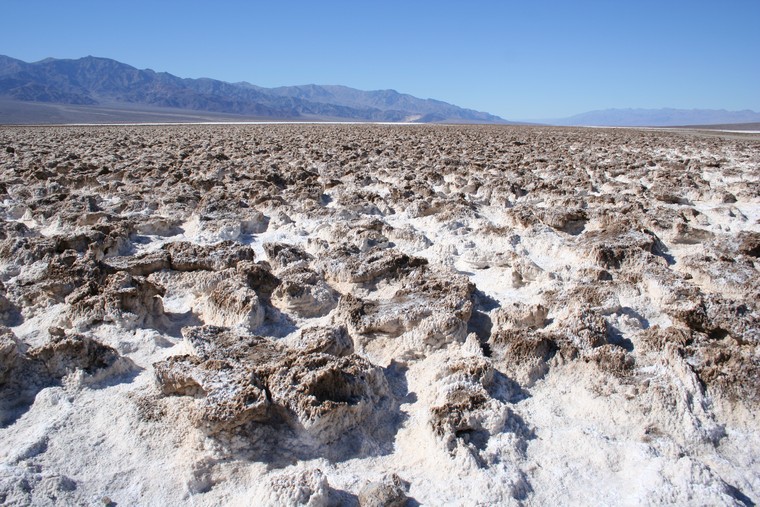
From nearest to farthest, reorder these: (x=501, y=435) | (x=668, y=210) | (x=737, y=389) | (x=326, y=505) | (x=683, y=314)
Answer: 1. (x=326, y=505)
2. (x=501, y=435)
3. (x=737, y=389)
4. (x=683, y=314)
5. (x=668, y=210)

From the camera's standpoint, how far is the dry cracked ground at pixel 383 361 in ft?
6.90

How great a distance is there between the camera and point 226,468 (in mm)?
2141

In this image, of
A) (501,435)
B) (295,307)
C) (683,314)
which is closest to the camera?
(501,435)

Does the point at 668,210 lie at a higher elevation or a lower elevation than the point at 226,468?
higher

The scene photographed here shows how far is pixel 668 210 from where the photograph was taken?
5.85 meters

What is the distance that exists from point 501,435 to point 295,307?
68.4 inches

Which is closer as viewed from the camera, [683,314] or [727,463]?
[727,463]

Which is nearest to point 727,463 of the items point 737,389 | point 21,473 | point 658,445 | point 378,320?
point 658,445

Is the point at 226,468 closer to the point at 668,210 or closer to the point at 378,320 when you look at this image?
the point at 378,320

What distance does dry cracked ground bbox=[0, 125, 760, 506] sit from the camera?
210cm

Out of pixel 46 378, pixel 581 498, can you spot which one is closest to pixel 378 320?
pixel 581 498

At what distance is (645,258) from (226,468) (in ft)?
11.5

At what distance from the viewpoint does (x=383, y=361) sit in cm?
299

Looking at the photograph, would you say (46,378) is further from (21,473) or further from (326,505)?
(326,505)
